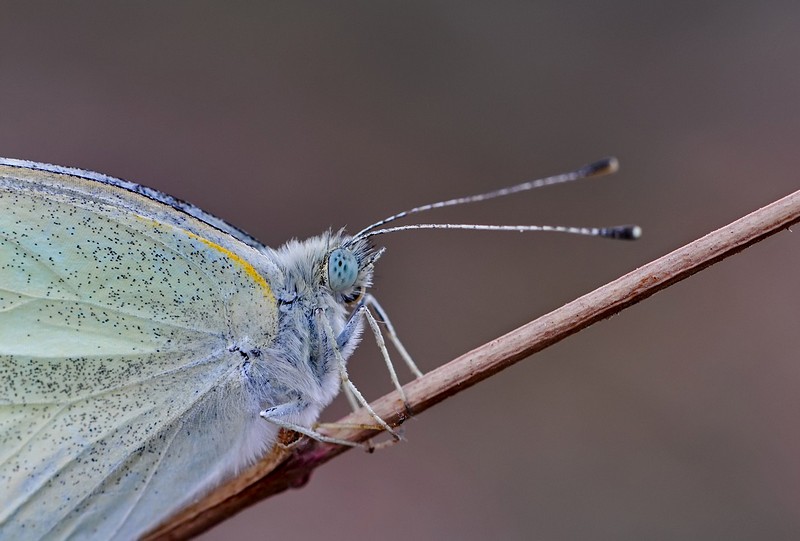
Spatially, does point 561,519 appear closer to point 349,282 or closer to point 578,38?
point 349,282

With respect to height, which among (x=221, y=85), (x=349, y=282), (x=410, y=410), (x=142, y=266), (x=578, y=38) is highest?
(x=221, y=85)

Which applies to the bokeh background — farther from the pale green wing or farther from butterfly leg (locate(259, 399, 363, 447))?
butterfly leg (locate(259, 399, 363, 447))

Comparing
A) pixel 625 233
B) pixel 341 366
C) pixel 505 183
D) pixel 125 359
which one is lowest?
pixel 625 233

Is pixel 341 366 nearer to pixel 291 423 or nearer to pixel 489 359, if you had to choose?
pixel 291 423

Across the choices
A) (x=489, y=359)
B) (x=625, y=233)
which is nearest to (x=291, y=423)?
(x=489, y=359)

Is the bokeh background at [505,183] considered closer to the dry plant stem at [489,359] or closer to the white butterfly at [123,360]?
the white butterfly at [123,360]

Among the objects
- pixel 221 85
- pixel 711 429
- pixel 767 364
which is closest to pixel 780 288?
pixel 767 364

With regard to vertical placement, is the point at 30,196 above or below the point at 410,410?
above
